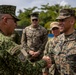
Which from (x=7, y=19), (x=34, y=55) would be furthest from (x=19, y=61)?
(x=34, y=55)

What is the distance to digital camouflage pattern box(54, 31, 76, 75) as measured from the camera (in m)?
5.11

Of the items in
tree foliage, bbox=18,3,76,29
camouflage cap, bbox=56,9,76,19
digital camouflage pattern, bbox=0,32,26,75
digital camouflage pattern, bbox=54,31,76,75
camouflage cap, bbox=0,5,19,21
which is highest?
camouflage cap, bbox=0,5,19,21

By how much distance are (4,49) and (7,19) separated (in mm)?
425

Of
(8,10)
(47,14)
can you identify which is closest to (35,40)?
(8,10)

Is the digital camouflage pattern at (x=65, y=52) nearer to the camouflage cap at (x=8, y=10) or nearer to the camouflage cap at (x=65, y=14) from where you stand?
the camouflage cap at (x=65, y=14)

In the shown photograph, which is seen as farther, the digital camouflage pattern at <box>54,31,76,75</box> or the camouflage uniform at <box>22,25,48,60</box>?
the camouflage uniform at <box>22,25,48,60</box>

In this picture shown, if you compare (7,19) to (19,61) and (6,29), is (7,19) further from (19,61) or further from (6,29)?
(19,61)

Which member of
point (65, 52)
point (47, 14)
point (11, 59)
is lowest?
point (47, 14)

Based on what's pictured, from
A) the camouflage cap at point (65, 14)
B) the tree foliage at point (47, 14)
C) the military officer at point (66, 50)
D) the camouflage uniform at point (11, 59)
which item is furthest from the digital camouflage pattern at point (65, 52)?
the tree foliage at point (47, 14)

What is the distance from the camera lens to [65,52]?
5.16 m

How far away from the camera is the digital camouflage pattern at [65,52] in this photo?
5.11 m

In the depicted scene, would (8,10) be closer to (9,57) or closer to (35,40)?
(9,57)

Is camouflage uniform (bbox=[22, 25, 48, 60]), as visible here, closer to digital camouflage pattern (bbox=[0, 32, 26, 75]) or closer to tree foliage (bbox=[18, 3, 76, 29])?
digital camouflage pattern (bbox=[0, 32, 26, 75])

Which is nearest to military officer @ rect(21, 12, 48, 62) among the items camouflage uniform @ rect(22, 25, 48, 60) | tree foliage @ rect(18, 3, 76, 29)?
camouflage uniform @ rect(22, 25, 48, 60)
